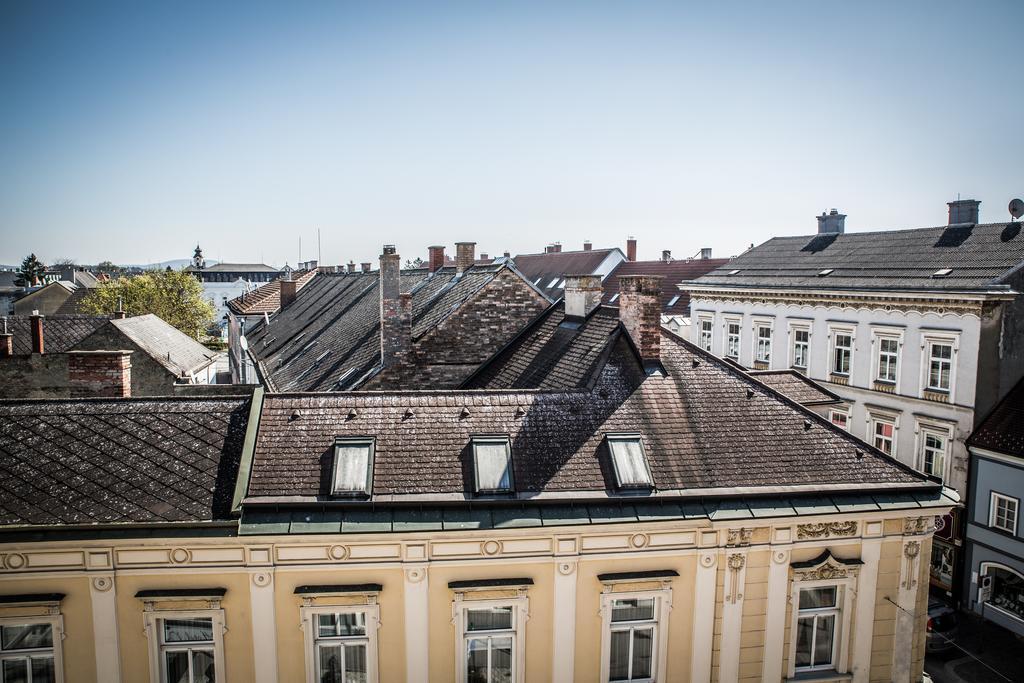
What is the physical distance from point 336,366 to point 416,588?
1328 centimetres

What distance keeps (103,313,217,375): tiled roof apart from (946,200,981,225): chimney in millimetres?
32065

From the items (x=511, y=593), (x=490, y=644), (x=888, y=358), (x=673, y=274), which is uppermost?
(x=673, y=274)

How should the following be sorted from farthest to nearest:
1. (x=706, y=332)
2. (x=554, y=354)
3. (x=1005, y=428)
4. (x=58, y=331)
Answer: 1. (x=706, y=332)
2. (x=58, y=331)
3. (x=1005, y=428)
4. (x=554, y=354)

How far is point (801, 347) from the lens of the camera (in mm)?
28297

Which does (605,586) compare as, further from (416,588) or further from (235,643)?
(235,643)

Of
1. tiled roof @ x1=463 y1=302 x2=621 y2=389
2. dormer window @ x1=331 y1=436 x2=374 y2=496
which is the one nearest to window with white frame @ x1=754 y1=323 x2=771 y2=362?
tiled roof @ x1=463 y1=302 x2=621 y2=389

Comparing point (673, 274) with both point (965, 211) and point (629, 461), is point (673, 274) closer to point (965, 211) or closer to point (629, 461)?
point (965, 211)

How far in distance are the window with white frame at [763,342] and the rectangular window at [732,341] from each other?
1.35 metres

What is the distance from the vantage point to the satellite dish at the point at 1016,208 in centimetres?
2417

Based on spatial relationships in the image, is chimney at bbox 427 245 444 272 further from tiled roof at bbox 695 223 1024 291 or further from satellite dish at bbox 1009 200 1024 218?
satellite dish at bbox 1009 200 1024 218

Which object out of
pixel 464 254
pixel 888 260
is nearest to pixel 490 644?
pixel 464 254

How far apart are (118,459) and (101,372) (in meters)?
4.32

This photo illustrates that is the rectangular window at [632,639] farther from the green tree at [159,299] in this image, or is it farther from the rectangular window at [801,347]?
the green tree at [159,299]

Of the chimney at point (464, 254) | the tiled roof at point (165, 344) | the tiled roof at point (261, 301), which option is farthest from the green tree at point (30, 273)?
the chimney at point (464, 254)
